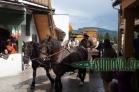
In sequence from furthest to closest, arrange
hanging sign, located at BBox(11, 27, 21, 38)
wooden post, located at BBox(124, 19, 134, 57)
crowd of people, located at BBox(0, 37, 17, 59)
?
hanging sign, located at BBox(11, 27, 21, 38) → crowd of people, located at BBox(0, 37, 17, 59) → wooden post, located at BBox(124, 19, 134, 57)

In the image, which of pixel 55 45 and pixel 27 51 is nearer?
pixel 55 45

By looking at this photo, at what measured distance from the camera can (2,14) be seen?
10758mm

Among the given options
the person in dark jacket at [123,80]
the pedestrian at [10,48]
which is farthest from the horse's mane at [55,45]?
the pedestrian at [10,48]

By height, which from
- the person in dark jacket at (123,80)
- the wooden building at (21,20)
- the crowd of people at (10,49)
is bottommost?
the person in dark jacket at (123,80)

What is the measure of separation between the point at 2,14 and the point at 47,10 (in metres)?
3.65

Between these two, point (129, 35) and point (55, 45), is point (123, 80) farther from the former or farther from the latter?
point (55, 45)

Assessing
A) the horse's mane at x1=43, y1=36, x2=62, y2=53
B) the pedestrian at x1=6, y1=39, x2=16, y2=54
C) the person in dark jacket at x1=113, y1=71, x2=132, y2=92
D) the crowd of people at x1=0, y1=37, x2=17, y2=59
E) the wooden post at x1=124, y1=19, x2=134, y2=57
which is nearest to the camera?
the person in dark jacket at x1=113, y1=71, x2=132, y2=92

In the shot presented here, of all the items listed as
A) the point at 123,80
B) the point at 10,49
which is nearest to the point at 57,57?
the point at 123,80

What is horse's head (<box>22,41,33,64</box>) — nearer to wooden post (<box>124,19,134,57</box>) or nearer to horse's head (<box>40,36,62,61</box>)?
horse's head (<box>40,36,62,61</box>)

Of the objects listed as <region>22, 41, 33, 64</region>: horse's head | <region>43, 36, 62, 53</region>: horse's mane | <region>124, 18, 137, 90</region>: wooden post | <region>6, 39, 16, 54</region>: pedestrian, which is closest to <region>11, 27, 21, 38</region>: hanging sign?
<region>6, 39, 16, 54</region>: pedestrian

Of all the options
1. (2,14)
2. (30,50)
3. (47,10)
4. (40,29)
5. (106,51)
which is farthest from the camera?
(40,29)

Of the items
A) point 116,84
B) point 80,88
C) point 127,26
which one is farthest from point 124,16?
point 80,88

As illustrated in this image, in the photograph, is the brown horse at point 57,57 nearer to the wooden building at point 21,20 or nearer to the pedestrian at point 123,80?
the pedestrian at point 123,80

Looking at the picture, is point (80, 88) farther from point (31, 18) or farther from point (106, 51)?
point (31, 18)
